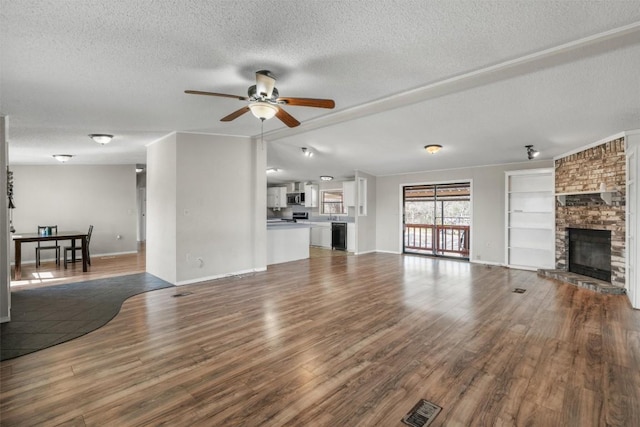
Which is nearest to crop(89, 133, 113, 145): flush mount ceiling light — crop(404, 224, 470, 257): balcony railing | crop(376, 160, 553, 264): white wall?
crop(376, 160, 553, 264): white wall

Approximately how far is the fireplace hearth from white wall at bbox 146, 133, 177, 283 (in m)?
7.15

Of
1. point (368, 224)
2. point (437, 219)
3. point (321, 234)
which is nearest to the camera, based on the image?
point (437, 219)

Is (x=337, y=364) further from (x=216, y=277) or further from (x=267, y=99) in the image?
(x=216, y=277)

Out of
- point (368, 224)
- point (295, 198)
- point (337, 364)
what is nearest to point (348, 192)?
point (368, 224)

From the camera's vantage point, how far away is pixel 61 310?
371cm

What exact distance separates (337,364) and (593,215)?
5.28 meters

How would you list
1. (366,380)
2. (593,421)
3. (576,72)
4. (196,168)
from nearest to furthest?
(593,421) → (366,380) → (576,72) → (196,168)

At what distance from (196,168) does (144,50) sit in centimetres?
291

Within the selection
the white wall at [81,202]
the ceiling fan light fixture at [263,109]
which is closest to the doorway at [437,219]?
the ceiling fan light fixture at [263,109]

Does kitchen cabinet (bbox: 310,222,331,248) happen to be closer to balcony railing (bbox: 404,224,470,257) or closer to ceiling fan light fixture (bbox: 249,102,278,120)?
balcony railing (bbox: 404,224,470,257)

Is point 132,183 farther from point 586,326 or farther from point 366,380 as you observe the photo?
point 586,326

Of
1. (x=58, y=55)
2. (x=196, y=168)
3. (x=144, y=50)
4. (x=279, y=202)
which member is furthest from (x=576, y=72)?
(x=279, y=202)

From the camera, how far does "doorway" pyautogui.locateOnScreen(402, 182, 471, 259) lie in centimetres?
780

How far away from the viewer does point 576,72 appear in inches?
109
